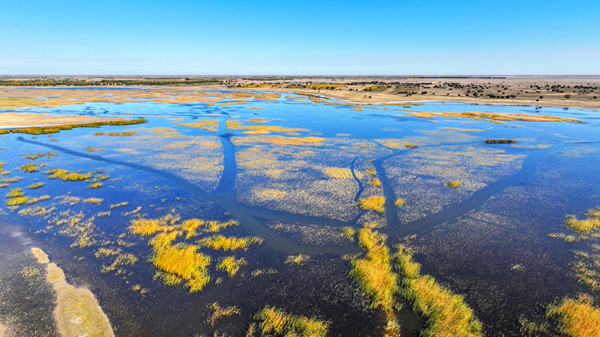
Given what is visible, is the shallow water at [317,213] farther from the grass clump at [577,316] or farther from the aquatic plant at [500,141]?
the aquatic plant at [500,141]

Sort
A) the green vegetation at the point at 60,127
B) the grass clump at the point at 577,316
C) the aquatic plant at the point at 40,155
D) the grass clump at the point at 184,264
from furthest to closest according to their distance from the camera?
1. the green vegetation at the point at 60,127
2. the aquatic plant at the point at 40,155
3. the grass clump at the point at 184,264
4. the grass clump at the point at 577,316

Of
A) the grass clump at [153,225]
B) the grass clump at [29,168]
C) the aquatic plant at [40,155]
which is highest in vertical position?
the aquatic plant at [40,155]

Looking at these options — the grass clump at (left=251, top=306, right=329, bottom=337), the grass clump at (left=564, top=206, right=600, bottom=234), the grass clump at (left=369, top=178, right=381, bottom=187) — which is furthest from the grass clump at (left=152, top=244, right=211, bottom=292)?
the grass clump at (left=564, top=206, right=600, bottom=234)

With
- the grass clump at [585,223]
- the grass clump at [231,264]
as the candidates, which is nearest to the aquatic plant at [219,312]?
the grass clump at [231,264]

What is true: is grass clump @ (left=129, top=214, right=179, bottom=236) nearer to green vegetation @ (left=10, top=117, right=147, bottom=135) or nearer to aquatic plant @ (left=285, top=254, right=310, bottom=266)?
aquatic plant @ (left=285, top=254, right=310, bottom=266)

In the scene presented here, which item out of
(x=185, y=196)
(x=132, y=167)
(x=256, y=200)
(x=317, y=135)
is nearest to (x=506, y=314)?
(x=256, y=200)

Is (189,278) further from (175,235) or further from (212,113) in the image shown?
(212,113)

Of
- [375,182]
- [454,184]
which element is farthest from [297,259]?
[454,184]
